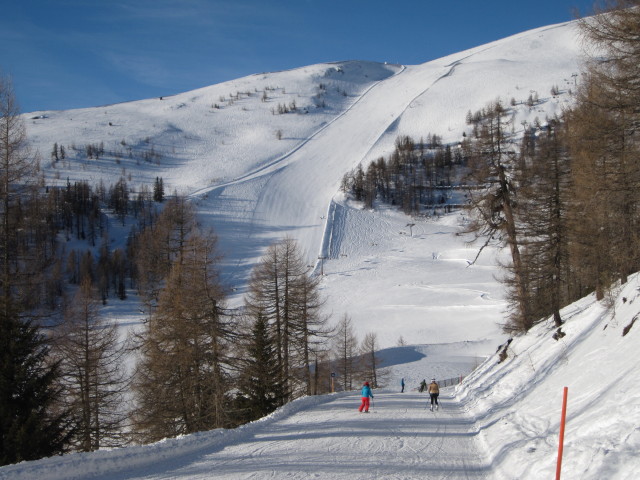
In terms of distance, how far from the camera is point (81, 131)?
617ft

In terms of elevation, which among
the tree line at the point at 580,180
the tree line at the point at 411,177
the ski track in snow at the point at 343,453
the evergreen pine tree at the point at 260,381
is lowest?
the evergreen pine tree at the point at 260,381

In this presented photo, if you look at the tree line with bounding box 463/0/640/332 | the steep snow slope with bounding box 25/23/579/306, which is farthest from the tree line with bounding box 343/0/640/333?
the steep snow slope with bounding box 25/23/579/306

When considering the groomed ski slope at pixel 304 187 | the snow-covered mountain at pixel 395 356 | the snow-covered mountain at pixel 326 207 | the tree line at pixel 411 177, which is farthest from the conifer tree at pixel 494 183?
the tree line at pixel 411 177

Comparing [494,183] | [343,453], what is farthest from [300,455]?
[494,183]

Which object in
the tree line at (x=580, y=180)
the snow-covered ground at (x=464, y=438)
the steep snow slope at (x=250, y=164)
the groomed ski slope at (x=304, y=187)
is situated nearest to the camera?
the snow-covered ground at (x=464, y=438)

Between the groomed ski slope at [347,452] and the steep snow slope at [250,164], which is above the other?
the steep snow slope at [250,164]

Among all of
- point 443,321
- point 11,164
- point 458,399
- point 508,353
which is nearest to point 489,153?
point 508,353

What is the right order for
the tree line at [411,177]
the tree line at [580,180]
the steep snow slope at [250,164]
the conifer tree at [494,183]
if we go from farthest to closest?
the tree line at [411,177]
the steep snow slope at [250,164]
the conifer tree at [494,183]
the tree line at [580,180]

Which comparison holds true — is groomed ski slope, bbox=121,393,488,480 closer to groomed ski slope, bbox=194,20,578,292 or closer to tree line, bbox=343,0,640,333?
tree line, bbox=343,0,640,333

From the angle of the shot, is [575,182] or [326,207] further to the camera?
[326,207]

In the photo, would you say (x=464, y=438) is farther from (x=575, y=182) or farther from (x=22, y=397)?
(x=575, y=182)

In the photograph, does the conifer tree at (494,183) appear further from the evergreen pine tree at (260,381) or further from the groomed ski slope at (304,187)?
the groomed ski slope at (304,187)

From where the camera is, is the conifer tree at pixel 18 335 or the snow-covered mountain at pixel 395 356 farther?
the conifer tree at pixel 18 335

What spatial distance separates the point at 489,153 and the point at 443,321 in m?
42.1
